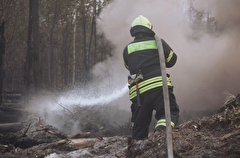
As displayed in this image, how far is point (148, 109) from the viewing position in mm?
4578

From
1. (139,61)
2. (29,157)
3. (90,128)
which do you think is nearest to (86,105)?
(90,128)

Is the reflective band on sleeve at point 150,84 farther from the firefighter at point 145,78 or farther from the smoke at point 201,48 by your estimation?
the smoke at point 201,48

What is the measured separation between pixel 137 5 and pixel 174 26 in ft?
7.44

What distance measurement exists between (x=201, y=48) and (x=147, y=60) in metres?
5.68

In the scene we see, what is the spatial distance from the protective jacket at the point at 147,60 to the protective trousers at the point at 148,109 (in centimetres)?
8

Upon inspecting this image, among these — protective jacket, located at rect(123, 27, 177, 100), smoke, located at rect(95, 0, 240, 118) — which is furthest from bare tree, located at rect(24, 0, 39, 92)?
protective jacket, located at rect(123, 27, 177, 100)

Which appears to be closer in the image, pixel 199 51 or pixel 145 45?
pixel 145 45

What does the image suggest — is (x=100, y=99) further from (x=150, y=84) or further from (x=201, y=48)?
(x=150, y=84)

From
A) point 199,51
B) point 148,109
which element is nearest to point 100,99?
point 199,51

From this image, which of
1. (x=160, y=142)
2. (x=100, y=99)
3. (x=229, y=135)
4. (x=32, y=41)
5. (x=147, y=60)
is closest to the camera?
(x=229, y=135)

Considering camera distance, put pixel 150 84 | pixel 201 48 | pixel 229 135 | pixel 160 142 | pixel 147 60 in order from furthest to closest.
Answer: pixel 201 48
pixel 147 60
pixel 150 84
pixel 160 142
pixel 229 135

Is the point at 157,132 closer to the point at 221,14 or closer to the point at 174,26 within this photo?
the point at 221,14

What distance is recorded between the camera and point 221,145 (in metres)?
3.35

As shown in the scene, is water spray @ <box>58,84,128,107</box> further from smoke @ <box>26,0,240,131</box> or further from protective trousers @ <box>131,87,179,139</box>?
protective trousers @ <box>131,87,179,139</box>
